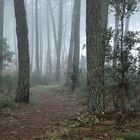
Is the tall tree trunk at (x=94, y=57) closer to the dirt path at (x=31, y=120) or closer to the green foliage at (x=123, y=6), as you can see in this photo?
the green foliage at (x=123, y=6)

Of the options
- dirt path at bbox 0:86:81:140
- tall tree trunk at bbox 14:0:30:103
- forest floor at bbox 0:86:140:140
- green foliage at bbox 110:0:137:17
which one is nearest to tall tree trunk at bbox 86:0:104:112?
forest floor at bbox 0:86:140:140

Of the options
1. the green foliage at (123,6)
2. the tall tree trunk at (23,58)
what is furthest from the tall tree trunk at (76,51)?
the green foliage at (123,6)

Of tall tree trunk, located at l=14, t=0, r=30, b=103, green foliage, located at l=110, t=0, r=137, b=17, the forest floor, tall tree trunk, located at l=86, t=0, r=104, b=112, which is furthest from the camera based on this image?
tall tree trunk, located at l=14, t=0, r=30, b=103

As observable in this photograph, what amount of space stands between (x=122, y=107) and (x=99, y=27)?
219 centimetres

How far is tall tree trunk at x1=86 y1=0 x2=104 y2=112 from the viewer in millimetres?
10023

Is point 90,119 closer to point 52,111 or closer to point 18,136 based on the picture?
point 18,136

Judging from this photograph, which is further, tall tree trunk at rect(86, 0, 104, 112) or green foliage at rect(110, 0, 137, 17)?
green foliage at rect(110, 0, 137, 17)

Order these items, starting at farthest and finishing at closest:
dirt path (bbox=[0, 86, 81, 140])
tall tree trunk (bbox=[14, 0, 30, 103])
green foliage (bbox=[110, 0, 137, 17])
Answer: tall tree trunk (bbox=[14, 0, 30, 103]) < green foliage (bbox=[110, 0, 137, 17]) < dirt path (bbox=[0, 86, 81, 140])

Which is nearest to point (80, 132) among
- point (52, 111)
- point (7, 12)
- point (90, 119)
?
point (90, 119)

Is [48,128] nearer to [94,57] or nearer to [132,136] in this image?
[94,57]

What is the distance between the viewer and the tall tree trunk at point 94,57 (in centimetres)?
1002

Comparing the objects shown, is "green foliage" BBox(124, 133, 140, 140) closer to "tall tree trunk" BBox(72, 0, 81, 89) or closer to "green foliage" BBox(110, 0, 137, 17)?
"green foliage" BBox(110, 0, 137, 17)

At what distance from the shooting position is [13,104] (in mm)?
13281

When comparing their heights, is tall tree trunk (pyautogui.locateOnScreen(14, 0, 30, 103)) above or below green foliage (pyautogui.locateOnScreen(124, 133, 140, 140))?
above
